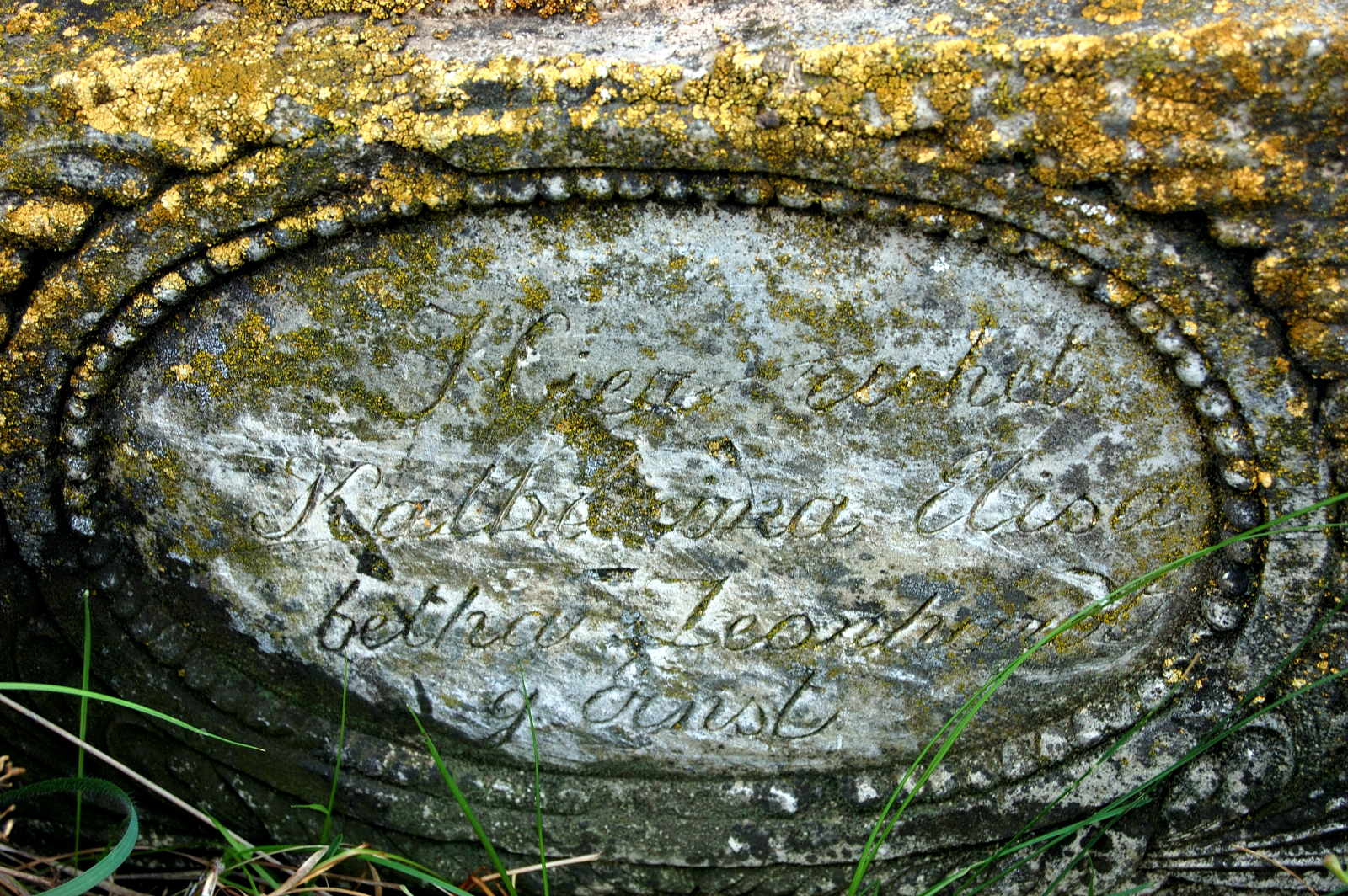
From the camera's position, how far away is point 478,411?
6.12ft

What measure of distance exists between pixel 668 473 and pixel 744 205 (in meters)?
0.58

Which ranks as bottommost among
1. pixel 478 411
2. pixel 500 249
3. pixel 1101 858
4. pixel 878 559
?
pixel 1101 858

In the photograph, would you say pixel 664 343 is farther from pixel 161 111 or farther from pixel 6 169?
pixel 6 169

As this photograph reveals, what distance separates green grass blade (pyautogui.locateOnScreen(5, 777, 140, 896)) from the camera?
1622 mm

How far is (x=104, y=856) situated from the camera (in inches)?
69.6

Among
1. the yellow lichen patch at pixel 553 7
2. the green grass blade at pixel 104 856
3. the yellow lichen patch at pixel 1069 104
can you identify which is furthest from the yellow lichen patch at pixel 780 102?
the green grass blade at pixel 104 856

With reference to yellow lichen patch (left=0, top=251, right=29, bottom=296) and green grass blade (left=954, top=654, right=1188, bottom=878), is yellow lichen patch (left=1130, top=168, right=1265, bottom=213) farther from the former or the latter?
yellow lichen patch (left=0, top=251, right=29, bottom=296)

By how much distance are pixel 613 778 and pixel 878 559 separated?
84 cm

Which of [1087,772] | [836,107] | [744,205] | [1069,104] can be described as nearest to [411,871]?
[1087,772]

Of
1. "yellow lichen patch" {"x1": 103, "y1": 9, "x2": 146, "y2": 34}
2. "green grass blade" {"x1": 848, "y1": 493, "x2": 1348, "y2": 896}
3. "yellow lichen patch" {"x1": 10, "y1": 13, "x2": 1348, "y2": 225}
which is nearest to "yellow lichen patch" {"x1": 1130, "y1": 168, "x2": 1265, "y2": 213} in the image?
"yellow lichen patch" {"x1": 10, "y1": 13, "x2": 1348, "y2": 225}

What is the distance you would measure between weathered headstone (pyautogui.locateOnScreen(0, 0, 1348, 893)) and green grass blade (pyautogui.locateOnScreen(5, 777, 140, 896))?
0.37 meters

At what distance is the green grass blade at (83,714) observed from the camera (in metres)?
1.89

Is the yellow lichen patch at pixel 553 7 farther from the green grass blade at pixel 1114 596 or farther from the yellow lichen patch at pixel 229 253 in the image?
the green grass blade at pixel 1114 596

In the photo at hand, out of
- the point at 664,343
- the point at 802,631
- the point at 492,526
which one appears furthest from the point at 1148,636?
the point at 492,526
